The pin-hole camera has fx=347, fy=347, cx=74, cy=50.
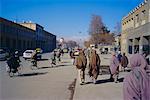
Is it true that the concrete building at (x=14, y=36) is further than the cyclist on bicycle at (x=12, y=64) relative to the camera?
Yes

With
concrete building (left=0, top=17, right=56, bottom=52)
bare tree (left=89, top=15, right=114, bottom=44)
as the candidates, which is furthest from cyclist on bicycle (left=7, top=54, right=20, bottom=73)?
bare tree (left=89, top=15, right=114, bottom=44)

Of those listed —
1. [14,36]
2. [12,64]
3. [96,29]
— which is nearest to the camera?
[12,64]

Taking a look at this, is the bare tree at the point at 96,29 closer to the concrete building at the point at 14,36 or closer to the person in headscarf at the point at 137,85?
the concrete building at the point at 14,36

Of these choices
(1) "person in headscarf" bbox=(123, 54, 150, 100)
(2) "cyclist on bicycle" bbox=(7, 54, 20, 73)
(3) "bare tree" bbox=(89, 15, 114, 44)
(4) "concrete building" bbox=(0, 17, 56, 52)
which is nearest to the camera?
(1) "person in headscarf" bbox=(123, 54, 150, 100)

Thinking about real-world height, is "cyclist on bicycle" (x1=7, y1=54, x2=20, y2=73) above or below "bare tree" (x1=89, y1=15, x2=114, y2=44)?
below

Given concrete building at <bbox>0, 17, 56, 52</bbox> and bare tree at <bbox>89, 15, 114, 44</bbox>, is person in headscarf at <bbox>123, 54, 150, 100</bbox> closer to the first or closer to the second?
concrete building at <bbox>0, 17, 56, 52</bbox>

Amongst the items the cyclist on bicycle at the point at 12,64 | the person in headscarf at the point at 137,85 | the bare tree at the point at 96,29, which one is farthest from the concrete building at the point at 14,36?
the person in headscarf at the point at 137,85

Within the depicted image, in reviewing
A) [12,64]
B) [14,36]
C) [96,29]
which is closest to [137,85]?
[12,64]

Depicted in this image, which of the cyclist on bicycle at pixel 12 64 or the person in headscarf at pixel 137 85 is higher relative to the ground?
the person in headscarf at pixel 137 85

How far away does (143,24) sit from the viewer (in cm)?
4469

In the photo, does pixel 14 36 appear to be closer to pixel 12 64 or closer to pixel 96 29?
pixel 96 29

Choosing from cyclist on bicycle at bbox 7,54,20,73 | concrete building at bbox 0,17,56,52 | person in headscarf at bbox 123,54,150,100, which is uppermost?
concrete building at bbox 0,17,56,52

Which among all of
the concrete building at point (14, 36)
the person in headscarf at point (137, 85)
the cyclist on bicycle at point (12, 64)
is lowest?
the cyclist on bicycle at point (12, 64)

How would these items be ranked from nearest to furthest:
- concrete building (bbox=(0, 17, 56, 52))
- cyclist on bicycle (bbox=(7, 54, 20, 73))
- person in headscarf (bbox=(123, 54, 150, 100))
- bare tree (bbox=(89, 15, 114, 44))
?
person in headscarf (bbox=(123, 54, 150, 100)) → cyclist on bicycle (bbox=(7, 54, 20, 73)) → concrete building (bbox=(0, 17, 56, 52)) → bare tree (bbox=(89, 15, 114, 44))
